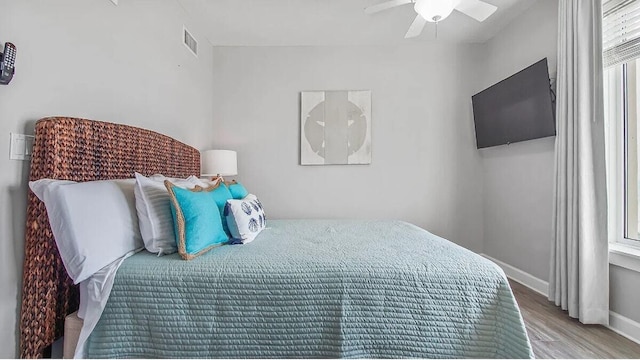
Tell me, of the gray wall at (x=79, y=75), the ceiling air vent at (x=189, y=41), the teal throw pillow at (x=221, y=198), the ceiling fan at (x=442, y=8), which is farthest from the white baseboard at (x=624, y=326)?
the ceiling air vent at (x=189, y=41)

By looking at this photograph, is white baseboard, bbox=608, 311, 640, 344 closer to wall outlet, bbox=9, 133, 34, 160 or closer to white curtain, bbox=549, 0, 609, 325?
white curtain, bbox=549, 0, 609, 325

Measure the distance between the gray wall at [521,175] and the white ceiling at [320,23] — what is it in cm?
23

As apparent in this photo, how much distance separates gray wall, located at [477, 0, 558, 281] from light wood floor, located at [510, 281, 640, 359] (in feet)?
1.77

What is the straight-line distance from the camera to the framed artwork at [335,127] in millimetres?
3434

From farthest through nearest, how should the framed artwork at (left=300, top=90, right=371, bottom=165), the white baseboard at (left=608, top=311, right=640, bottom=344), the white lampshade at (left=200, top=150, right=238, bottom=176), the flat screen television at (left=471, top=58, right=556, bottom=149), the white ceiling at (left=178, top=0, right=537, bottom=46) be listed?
the framed artwork at (left=300, top=90, right=371, bottom=165) < the white lampshade at (left=200, top=150, right=238, bottom=176) < the white ceiling at (left=178, top=0, right=537, bottom=46) < the flat screen television at (left=471, top=58, right=556, bottom=149) < the white baseboard at (left=608, top=311, right=640, bottom=344)

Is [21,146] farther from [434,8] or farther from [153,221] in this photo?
[434,8]

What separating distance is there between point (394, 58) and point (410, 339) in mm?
3178

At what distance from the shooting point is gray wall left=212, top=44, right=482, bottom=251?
3.44 m

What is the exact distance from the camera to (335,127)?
345 cm

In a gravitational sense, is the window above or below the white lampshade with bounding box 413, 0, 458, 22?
below

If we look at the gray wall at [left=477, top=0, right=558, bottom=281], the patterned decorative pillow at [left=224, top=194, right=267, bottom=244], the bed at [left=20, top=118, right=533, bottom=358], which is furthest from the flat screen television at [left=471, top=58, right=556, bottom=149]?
the patterned decorative pillow at [left=224, top=194, right=267, bottom=244]

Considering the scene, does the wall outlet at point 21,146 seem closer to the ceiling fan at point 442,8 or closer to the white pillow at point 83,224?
the white pillow at point 83,224

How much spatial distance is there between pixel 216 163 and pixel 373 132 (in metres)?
1.88

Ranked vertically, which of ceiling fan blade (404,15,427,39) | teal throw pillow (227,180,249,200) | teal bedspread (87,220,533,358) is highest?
ceiling fan blade (404,15,427,39)
